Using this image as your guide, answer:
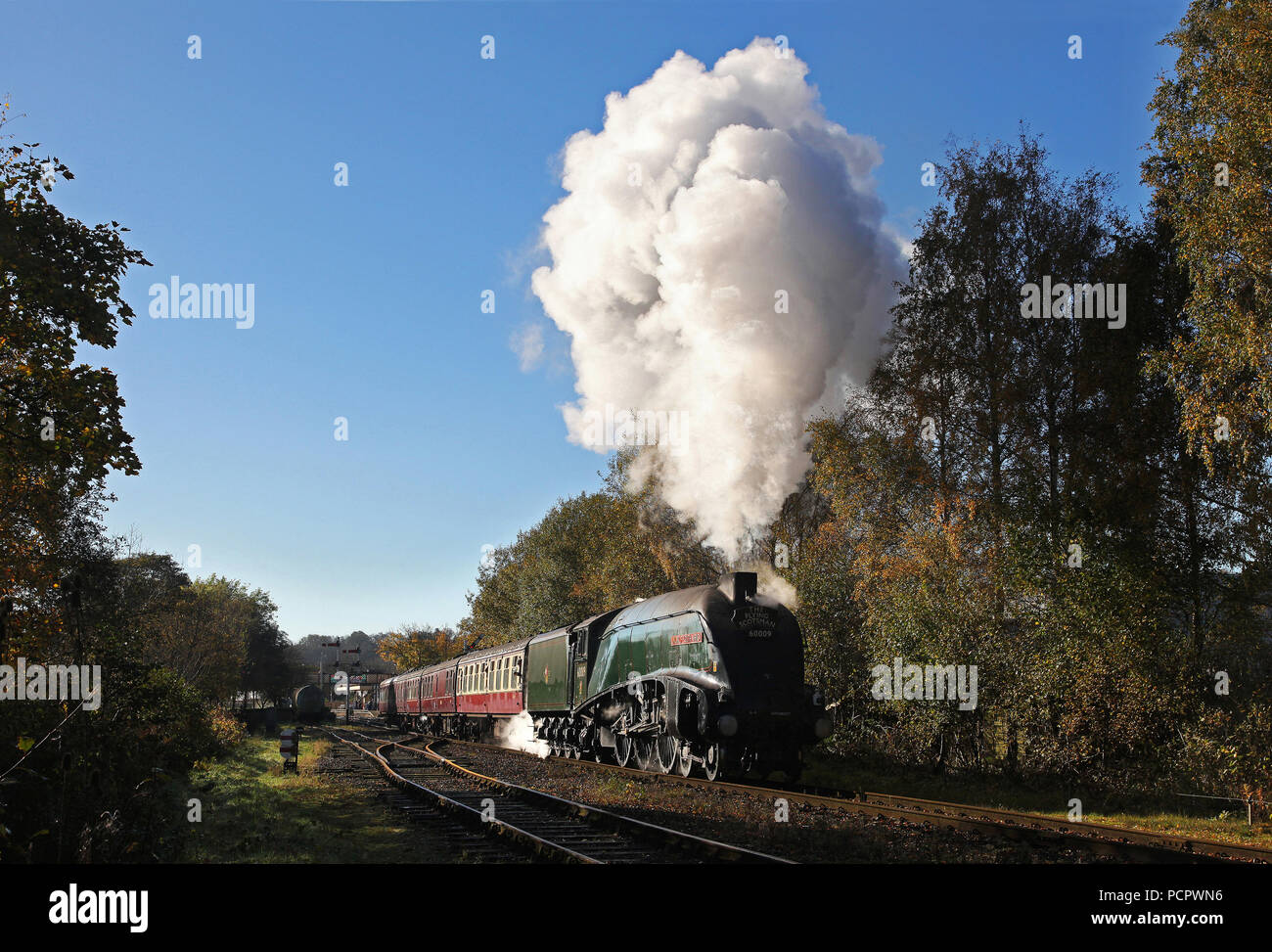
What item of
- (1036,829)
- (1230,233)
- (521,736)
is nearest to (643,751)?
(1036,829)

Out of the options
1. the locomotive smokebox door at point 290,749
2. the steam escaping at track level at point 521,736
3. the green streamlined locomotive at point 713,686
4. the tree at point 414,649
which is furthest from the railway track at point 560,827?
the tree at point 414,649

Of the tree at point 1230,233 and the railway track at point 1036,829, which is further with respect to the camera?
the tree at point 1230,233

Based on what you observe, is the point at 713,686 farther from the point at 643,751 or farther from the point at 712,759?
the point at 643,751

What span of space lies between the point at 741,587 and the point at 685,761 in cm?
375

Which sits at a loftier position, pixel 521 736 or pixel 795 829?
pixel 795 829

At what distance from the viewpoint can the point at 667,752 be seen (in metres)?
18.6

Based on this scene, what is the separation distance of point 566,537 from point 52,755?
5021 centimetres

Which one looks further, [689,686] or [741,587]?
[741,587]

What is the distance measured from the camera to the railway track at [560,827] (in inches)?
384

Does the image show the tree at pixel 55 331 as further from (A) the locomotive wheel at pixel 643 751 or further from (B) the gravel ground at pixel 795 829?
(A) the locomotive wheel at pixel 643 751

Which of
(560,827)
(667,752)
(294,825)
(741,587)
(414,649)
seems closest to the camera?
(560,827)

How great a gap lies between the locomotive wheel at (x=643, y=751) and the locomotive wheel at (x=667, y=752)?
34 centimetres
